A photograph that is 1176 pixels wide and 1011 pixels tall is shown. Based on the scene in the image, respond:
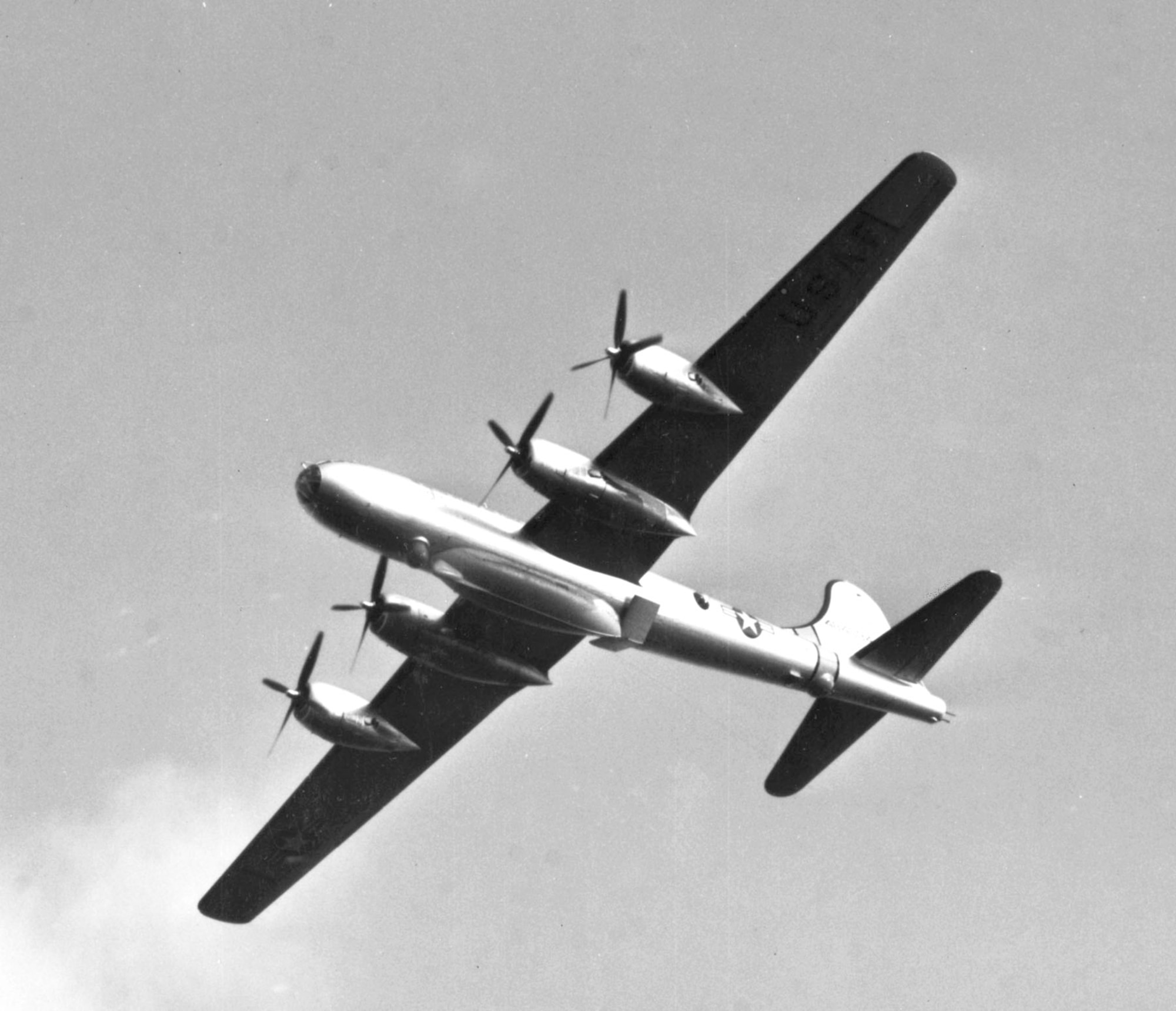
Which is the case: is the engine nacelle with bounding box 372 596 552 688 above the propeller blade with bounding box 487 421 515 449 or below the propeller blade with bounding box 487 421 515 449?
below

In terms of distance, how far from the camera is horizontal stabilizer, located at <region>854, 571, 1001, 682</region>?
31.8m

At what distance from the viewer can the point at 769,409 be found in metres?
28.4

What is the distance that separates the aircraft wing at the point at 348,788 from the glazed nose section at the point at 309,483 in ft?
22.1

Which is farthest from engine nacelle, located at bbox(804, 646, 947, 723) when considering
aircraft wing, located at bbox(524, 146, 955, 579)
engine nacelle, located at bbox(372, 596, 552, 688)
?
engine nacelle, located at bbox(372, 596, 552, 688)

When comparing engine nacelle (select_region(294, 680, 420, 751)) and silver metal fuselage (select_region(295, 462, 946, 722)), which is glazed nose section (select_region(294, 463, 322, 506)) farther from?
engine nacelle (select_region(294, 680, 420, 751))

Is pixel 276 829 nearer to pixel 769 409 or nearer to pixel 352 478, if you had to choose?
pixel 352 478

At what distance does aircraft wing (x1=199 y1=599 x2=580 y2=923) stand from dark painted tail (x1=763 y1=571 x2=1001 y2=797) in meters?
6.25

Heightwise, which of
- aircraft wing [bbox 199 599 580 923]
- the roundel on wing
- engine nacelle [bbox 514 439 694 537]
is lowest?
aircraft wing [bbox 199 599 580 923]

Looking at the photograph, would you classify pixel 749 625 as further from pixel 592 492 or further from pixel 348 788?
pixel 348 788

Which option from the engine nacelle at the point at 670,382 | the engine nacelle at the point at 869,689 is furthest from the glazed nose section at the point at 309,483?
the engine nacelle at the point at 869,689

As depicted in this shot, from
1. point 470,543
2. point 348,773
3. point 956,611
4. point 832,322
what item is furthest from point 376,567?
point 956,611

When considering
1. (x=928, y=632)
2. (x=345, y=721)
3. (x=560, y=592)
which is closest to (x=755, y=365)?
(x=560, y=592)

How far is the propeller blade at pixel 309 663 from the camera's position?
3072cm

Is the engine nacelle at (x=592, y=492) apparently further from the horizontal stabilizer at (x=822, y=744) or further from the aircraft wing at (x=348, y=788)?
the horizontal stabilizer at (x=822, y=744)
